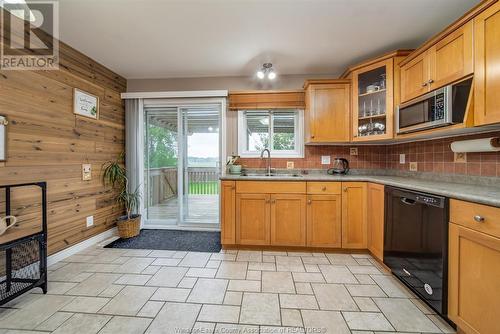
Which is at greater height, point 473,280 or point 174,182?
point 174,182

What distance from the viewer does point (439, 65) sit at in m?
1.82

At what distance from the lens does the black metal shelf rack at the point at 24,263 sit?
169 centimetres

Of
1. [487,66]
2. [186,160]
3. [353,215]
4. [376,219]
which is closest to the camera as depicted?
[487,66]

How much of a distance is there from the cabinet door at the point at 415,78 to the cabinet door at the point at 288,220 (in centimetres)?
152

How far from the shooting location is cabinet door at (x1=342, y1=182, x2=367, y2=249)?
251 cm

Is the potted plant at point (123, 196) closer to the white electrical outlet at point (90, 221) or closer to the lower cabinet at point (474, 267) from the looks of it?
the white electrical outlet at point (90, 221)

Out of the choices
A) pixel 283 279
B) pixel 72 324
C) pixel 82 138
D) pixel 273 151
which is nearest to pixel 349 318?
pixel 283 279

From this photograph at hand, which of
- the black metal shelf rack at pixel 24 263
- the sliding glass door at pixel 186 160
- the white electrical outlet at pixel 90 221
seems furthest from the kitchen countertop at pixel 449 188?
the white electrical outlet at pixel 90 221

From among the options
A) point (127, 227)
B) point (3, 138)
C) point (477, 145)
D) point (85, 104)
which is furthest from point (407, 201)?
point (85, 104)

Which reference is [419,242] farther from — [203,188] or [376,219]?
[203,188]

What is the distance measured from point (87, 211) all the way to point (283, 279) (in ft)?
8.18

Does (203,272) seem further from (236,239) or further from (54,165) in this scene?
(54,165)

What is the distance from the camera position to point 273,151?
10.8ft

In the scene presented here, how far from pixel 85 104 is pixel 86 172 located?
828 mm
